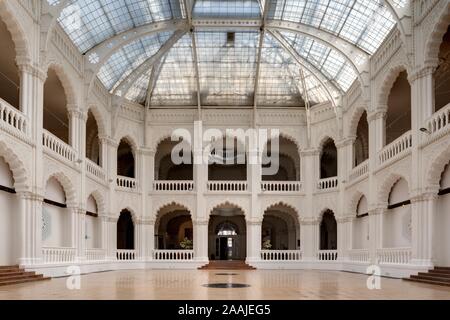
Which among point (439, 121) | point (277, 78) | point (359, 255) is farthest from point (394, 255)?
point (277, 78)

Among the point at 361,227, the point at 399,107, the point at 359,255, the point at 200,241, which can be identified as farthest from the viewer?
the point at 200,241

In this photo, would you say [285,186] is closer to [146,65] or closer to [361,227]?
[361,227]

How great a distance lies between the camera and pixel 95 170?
34.6 m

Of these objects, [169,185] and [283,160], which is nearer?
[169,185]

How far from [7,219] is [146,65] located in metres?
16.7

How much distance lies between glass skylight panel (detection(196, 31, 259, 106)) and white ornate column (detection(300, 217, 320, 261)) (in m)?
10.3

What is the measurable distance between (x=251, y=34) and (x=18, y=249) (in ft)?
67.8

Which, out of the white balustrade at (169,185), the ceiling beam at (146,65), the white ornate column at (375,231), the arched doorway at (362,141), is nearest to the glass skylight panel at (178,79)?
the ceiling beam at (146,65)

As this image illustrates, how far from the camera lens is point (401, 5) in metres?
26.8

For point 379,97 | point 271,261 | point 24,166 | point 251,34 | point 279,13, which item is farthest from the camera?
point 271,261

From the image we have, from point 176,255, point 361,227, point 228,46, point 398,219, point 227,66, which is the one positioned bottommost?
point 176,255

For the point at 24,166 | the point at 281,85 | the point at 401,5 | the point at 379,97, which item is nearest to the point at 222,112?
the point at 281,85

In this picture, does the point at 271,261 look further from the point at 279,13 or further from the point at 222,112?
the point at 279,13

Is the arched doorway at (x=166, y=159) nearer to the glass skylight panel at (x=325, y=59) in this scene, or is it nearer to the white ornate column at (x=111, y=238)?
the white ornate column at (x=111, y=238)
